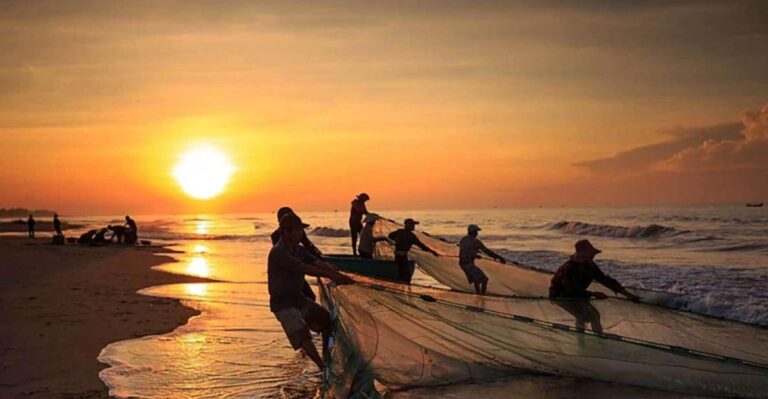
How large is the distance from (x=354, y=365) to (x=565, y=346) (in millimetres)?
2295

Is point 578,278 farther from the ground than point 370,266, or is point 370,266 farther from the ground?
point 578,278

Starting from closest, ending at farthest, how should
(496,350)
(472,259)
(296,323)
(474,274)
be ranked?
(296,323) → (496,350) → (474,274) → (472,259)

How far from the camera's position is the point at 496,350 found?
22.7 feet

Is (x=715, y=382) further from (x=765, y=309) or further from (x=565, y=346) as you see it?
(x=765, y=309)

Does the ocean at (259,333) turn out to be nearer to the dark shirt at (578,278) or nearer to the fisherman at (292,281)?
the fisherman at (292,281)

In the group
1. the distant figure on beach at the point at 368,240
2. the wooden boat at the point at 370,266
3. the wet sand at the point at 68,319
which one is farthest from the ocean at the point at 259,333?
the distant figure on beach at the point at 368,240

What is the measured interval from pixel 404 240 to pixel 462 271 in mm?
1423

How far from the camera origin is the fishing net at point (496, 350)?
639cm

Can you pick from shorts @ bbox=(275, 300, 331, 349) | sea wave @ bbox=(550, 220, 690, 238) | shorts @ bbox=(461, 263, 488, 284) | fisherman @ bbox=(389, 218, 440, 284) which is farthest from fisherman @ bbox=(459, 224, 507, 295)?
sea wave @ bbox=(550, 220, 690, 238)

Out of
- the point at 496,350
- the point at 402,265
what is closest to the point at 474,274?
the point at 402,265

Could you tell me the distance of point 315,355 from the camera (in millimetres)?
6645

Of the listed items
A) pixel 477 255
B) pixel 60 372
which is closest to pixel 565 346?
pixel 60 372

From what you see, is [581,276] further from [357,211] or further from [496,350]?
[357,211]

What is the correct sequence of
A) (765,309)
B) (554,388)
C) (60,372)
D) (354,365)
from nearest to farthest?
(354,365), (554,388), (60,372), (765,309)
